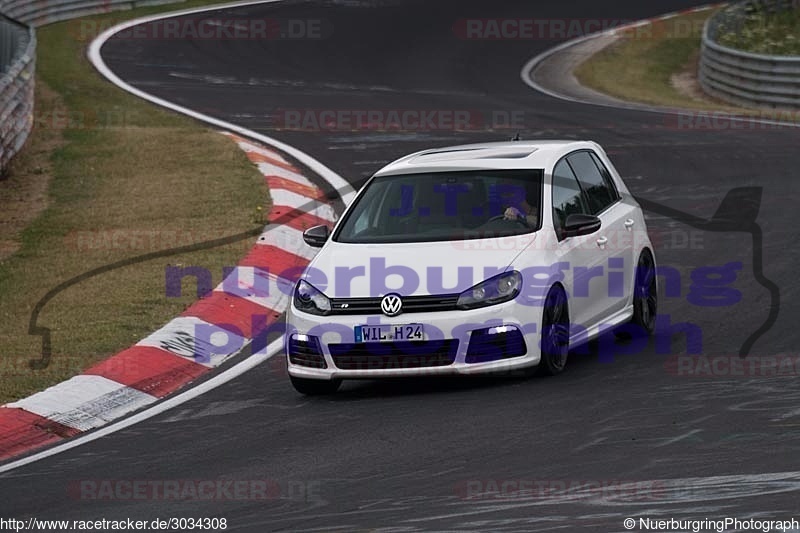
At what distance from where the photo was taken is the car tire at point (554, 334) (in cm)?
926

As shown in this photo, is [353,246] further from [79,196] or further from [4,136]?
[4,136]

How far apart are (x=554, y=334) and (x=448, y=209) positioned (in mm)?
1195

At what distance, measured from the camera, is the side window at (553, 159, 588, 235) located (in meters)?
10.1

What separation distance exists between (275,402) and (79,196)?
8.04 m

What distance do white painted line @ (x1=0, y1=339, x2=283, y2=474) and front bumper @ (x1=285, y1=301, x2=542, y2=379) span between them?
3.39 feet

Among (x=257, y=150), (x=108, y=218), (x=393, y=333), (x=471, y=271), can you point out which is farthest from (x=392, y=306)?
(x=257, y=150)

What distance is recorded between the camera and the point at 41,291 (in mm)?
12664

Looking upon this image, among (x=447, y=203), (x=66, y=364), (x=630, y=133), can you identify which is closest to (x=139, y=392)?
(x=66, y=364)

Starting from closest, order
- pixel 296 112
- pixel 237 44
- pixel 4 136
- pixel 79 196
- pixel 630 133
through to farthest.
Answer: pixel 79 196 < pixel 4 136 < pixel 630 133 < pixel 296 112 < pixel 237 44

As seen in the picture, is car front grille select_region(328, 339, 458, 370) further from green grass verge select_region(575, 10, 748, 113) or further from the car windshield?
green grass verge select_region(575, 10, 748, 113)

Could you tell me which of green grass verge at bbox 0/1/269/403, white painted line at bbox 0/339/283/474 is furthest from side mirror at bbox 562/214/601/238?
green grass verge at bbox 0/1/269/403

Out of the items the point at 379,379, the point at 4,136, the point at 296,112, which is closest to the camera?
the point at 379,379

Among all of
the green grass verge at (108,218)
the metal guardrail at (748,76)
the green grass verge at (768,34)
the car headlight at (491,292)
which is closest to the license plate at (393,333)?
the car headlight at (491,292)

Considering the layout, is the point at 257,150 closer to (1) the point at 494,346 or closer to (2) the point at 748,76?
(1) the point at 494,346
